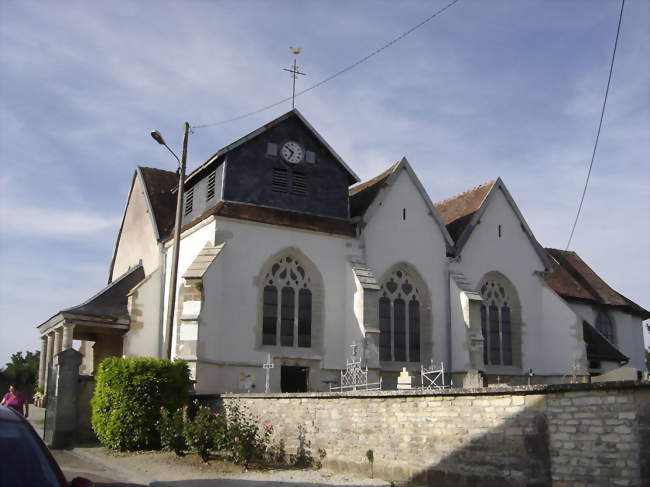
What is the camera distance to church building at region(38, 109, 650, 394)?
2172 cm

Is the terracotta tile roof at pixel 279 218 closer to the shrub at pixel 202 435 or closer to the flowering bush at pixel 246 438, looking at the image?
the flowering bush at pixel 246 438

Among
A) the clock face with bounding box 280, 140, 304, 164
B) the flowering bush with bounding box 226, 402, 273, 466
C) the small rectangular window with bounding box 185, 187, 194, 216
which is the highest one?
the clock face with bounding box 280, 140, 304, 164

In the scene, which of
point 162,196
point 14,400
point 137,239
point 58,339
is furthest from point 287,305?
point 137,239

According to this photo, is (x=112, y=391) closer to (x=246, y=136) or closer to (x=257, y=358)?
(x=257, y=358)

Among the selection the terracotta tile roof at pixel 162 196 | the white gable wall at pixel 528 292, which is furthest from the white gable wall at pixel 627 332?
the terracotta tile roof at pixel 162 196

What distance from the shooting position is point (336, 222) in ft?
79.1

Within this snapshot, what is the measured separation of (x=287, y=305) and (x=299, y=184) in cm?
434

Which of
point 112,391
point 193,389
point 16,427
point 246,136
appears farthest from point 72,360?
point 16,427

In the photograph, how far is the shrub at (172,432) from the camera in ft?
52.1

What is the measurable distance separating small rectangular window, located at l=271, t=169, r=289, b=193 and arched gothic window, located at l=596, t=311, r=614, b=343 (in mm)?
18354

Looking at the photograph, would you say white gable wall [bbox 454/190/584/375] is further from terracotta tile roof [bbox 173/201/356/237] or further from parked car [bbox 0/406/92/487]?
parked car [bbox 0/406/92/487]

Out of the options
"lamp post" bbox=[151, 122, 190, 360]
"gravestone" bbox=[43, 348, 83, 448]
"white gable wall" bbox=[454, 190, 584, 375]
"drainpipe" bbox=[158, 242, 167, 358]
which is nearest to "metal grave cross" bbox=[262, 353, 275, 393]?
"lamp post" bbox=[151, 122, 190, 360]

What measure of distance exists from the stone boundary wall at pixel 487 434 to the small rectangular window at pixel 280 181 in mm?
10064

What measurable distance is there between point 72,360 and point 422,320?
12.1 metres
